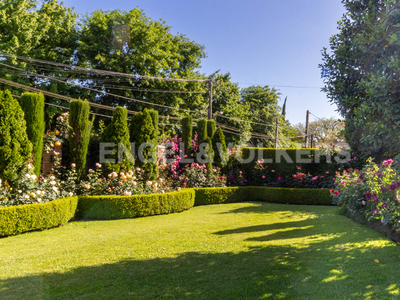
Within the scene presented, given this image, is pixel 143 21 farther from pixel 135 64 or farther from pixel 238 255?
pixel 238 255

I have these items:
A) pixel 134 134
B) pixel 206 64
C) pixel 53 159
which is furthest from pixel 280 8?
pixel 206 64

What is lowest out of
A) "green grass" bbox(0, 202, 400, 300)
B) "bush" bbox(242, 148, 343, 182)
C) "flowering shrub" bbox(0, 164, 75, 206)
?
"green grass" bbox(0, 202, 400, 300)

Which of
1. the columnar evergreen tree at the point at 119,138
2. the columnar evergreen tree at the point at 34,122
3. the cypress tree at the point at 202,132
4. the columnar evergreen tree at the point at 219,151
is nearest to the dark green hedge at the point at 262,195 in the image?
the columnar evergreen tree at the point at 219,151

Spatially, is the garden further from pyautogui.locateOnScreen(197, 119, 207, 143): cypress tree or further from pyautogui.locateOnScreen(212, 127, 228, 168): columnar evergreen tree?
pyautogui.locateOnScreen(197, 119, 207, 143): cypress tree

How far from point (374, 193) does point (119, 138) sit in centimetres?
810

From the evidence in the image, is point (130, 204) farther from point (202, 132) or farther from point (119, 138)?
point (202, 132)

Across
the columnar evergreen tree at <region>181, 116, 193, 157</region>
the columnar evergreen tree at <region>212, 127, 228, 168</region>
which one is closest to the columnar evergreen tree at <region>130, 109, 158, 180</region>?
the columnar evergreen tree at <region>181, 116, 193, 157</region>

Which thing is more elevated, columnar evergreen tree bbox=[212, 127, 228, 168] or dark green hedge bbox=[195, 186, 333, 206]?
columnar evergreen tree bbox=[212, 127, 228, 168]

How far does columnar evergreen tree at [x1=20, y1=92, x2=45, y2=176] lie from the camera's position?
8.39m

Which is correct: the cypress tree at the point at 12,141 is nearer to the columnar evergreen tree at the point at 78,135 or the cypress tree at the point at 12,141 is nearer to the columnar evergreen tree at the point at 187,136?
the columnar evergreen tree at the point at 78,135

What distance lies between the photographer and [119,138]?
10.3m

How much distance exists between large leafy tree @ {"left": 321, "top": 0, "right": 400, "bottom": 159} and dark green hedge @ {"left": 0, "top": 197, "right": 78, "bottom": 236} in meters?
6.77

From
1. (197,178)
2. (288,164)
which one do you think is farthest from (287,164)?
(197,178)

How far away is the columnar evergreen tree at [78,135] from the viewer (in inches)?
Result: 377
